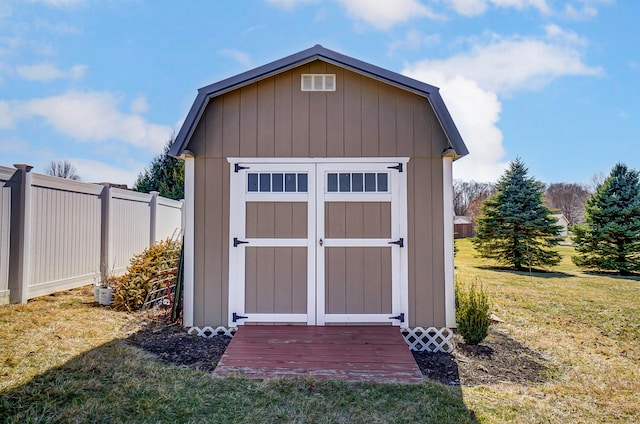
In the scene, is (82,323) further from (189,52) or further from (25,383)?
(189,52)

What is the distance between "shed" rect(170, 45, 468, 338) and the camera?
4051mm

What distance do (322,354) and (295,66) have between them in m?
3.19

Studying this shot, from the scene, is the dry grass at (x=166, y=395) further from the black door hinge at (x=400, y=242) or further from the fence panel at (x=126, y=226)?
the fence panel at (x=126, y=226)

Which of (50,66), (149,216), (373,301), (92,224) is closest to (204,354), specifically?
(373,301)

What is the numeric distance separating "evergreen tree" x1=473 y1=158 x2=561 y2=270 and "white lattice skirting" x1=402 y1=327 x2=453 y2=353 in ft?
28.4

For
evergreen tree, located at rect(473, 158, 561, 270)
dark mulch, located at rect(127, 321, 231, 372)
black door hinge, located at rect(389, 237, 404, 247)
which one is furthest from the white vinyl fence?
evergreen tree, located at rect(473, 158, 561, 270)

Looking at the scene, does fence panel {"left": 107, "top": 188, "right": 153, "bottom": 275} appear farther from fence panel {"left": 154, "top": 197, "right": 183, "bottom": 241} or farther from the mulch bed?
the mulch bed

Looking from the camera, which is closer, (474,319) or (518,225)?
(474,319)

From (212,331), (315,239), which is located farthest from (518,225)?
(212,331)

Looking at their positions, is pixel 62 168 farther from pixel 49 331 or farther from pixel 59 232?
pixel 49 331

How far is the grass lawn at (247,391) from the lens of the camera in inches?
94.7

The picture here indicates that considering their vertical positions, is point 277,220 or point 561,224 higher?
point 277,220

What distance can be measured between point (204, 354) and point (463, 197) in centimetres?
3739

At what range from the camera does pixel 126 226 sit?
7590mm
